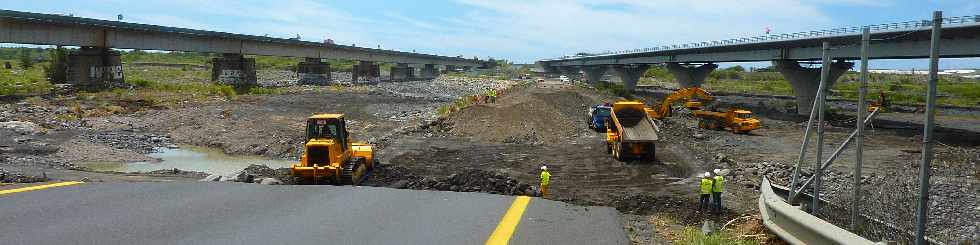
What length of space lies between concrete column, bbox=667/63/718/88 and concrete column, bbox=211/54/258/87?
1832 inches

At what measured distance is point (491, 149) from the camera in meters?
29.9

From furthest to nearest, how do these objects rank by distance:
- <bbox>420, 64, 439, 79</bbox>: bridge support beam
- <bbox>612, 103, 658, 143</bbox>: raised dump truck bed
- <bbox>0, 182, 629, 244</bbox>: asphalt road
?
<bbox>420, 64, 439, 79</bbox>: bridge support beam, <bbox>612, 103, 658, 143</bbox>: raised dump truck bed, <bbox>0, 182, 629, 244</bbox>: asphalt road

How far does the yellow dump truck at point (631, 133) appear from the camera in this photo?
83.0 ft

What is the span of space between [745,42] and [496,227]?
56.4 metres

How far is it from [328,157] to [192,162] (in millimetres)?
10867

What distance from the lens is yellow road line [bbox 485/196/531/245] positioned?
798 centimetres

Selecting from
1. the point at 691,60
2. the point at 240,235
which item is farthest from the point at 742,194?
the point at 691,60

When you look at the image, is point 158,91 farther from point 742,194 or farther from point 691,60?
point 691,60

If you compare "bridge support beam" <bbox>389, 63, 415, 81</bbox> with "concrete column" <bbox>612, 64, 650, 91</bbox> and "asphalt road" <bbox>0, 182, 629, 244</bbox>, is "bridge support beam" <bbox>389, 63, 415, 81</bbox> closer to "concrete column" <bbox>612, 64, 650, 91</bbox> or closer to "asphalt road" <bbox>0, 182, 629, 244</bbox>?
"concrete column" <bbox>612, 64, 650, 91</bbox>

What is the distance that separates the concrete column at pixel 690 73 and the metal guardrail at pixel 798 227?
240 ft

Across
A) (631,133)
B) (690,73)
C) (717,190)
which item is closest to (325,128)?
(717,190)

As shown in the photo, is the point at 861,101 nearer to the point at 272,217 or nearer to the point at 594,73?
the point at 272,217

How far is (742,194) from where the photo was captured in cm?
1816

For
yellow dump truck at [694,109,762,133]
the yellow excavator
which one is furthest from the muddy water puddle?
the yellow excavator
